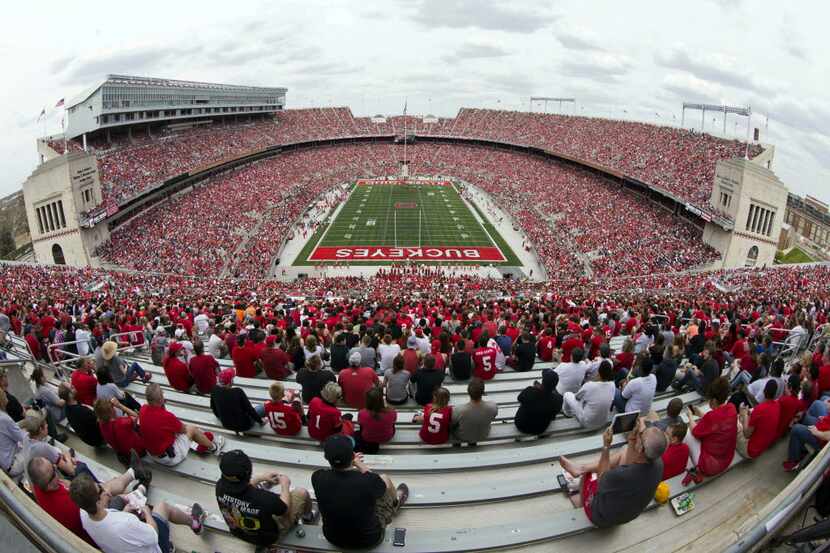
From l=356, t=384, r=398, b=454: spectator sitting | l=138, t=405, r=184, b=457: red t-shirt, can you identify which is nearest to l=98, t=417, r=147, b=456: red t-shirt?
l=138, t=405, r=184, b=457: red t-shirt

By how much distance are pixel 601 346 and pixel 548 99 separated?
78398 mm

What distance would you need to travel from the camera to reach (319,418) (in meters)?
4.83

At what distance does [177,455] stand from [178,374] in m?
2.35

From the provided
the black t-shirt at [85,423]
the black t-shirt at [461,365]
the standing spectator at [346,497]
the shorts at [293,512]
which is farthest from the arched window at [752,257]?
the black t-shirt at [85,423]

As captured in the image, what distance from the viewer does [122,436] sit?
4.55 meters

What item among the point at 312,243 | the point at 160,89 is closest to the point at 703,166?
the point at 312,243

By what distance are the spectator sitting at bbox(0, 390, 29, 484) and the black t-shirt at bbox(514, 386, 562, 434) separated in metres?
4.71

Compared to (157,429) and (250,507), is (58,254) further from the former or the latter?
(250,507)

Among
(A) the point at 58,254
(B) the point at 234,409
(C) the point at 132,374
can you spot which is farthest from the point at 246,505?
(A) the point at 58,254

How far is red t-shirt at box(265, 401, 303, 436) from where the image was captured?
4945mm

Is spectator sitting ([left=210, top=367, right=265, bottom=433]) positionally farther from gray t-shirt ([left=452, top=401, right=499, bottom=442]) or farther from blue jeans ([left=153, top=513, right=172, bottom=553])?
gray t-shirt ([left=452, top=401, right=499, bottom=442])

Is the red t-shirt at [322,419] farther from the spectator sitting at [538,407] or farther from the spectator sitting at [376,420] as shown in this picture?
the spectator sitting at [538,407]

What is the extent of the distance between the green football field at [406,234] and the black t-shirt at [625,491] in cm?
3093

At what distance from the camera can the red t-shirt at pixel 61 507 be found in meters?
3.34
